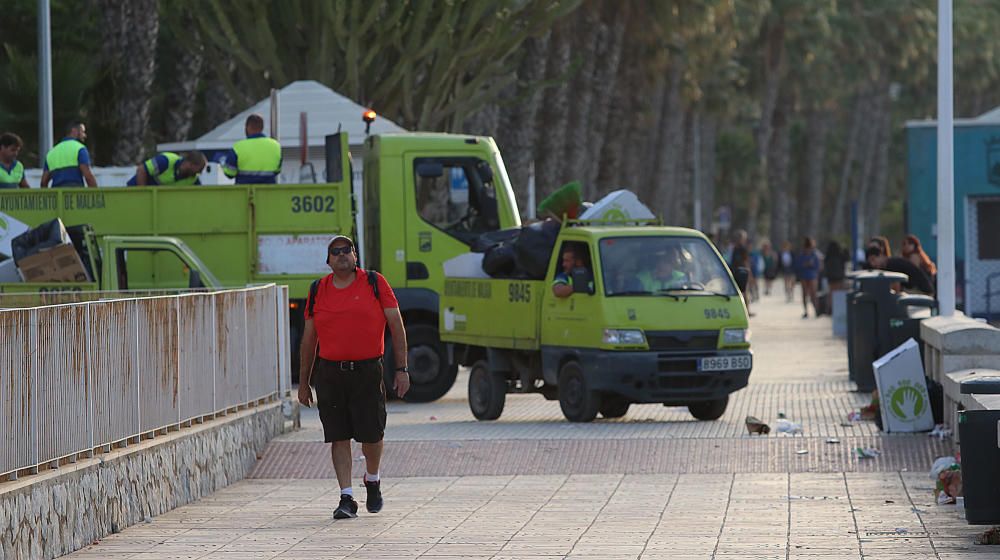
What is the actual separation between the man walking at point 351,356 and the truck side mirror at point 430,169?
29.3ft

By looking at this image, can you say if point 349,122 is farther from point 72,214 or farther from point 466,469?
point 466,469

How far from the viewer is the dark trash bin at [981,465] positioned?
388 inches

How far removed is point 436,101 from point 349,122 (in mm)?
5123

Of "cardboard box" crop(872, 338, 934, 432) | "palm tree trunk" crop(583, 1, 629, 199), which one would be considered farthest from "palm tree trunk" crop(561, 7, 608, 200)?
"cardboard box" crop(872, 338, 934, 432)

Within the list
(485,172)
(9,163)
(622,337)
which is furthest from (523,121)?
(622,337)

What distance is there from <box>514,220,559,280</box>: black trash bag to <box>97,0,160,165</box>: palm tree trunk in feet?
44.6

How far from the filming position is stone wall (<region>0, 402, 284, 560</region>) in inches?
361

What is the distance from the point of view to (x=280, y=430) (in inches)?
613

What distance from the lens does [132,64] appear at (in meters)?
30.2

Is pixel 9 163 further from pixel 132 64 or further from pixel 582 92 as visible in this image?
pixel 582 92

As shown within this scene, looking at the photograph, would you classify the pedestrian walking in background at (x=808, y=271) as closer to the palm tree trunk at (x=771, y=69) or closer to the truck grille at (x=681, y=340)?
the truck grille at (x=681, y=340)

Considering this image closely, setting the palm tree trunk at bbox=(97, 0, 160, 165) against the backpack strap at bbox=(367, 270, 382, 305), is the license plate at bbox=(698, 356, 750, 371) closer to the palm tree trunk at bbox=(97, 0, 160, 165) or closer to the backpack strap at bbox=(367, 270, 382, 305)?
the backpack strap at bbox=(367, 270, 382, 305)

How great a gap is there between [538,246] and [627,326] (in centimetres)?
150

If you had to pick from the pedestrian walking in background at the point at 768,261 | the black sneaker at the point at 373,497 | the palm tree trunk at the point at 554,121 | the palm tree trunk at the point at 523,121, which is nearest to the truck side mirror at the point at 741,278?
the black sneaker at the point at 373,497
